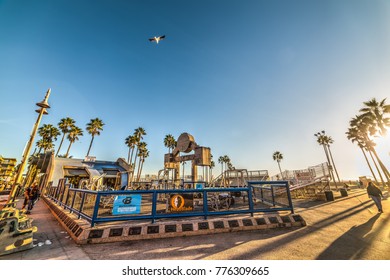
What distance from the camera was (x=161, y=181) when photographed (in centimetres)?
1283

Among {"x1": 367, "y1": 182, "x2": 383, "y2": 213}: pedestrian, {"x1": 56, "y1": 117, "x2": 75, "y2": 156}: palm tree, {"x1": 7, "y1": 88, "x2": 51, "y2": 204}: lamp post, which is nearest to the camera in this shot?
{"x1": 367, "y1": 182, "x2": 383, "y2": 213}: pedestrian

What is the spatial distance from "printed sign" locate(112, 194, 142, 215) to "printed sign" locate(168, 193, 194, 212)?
1766 millimetres

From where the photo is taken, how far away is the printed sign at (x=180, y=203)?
6.41 meters

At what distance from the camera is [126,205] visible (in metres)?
4.86

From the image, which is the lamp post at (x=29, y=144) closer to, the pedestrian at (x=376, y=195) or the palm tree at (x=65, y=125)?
the pedestrian at (x=376, y=195)

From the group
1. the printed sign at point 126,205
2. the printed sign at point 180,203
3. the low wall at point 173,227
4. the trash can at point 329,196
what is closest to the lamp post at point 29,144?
the low wall at point 173,227

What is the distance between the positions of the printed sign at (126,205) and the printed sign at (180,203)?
1.77 metres

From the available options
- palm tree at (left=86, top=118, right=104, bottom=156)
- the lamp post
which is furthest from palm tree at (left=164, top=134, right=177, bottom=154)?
the lamp post

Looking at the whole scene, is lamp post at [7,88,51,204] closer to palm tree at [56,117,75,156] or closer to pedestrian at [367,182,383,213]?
pedestrian at [367,182,383,213]

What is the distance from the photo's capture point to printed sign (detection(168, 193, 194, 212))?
6414 millimetres

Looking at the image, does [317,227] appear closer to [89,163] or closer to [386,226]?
[386,226]

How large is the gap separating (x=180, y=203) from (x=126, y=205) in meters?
2.28

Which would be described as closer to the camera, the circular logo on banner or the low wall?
the low wall
